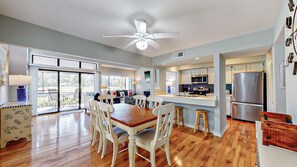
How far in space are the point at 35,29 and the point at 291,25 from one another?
368 centimetres

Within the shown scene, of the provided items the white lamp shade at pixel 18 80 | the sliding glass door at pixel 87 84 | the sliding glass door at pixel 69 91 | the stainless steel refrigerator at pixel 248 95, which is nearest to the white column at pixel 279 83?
the stainless steel refrigerator at pixel 248 95

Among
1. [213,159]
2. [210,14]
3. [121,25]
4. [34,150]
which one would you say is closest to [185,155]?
[213,159]

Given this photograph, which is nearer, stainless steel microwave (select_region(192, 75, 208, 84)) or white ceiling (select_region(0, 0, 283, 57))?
white ceiling (select_region(0, 0, 283, 57))

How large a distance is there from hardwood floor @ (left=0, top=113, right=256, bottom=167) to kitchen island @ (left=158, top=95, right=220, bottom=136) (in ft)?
1.48

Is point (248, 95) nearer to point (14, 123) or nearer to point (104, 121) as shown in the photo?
point (104, 121)

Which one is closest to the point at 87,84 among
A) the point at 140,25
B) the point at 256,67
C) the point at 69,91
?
the point at 69,91

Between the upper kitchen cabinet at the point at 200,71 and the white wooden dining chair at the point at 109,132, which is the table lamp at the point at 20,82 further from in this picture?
the upper kitchen cabinet at the point at 200,71

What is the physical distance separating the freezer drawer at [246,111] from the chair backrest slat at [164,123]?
3524mm

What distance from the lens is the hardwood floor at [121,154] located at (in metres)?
1.90

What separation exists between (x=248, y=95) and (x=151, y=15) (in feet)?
13.5

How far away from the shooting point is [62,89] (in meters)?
5.70

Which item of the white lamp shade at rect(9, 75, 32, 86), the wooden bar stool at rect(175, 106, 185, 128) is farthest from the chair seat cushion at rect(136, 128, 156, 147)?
the white lamp shade at rect(9, 75, 32, 86)

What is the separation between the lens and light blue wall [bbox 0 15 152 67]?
192cm

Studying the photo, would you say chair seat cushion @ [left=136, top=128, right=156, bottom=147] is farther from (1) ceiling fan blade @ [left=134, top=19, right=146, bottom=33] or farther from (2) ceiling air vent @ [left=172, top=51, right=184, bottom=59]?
(2) ceiling air vent @ [left=172, top=51, right=184, bottom=59]
